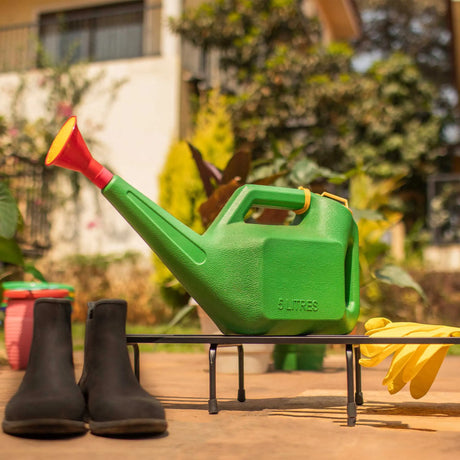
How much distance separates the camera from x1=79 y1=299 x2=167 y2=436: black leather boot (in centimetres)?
154

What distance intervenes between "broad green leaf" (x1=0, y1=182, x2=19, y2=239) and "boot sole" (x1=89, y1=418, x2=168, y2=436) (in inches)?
69.6

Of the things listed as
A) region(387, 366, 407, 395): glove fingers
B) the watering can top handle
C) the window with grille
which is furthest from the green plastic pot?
the window with grille

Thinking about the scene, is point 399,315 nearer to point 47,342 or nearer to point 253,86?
point 253,86

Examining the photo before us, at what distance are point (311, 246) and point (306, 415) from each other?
0.54 m

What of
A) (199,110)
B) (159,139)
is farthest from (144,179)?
(199,110)

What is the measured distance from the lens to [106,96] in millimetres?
9500

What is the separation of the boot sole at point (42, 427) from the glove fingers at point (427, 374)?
105cm

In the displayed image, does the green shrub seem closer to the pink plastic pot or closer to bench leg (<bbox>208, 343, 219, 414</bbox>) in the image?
the pink plastic pot

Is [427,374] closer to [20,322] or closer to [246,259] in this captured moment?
[246,259]

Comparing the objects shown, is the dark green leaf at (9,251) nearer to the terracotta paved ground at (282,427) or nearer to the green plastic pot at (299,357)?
the terracotta paved ground at (282,427)

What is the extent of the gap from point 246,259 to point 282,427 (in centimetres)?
51

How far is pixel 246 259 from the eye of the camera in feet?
6.32

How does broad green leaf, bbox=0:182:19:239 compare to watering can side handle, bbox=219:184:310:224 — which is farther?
broad green leaf, bbox=0:182:19:239

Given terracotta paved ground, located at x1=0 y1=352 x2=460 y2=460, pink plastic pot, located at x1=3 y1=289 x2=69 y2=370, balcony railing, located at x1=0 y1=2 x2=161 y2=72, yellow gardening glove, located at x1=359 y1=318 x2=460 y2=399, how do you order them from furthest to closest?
balcony railing, located at x1=0 y1=2 x2=161 y2=72 < pink plastic pot, located at x1=3 y1=289 x2=69 y2=370 < yellow gardening glove, located at x1=359 y1=318 x2=460 y2=399 < terracotta paved ground, located at x1=0 y1=352 x2=460 y2=460
